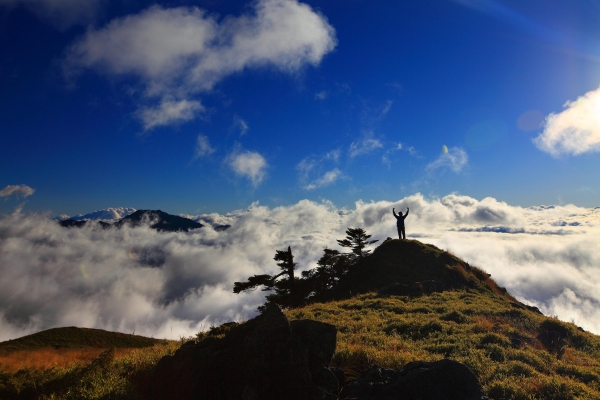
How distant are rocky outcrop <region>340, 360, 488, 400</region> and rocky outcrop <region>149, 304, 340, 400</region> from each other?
0.71 meters

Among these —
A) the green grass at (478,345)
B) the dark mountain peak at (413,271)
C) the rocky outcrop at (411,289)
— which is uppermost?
the dark mountain peak at (413,271)

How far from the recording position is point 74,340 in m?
26.9

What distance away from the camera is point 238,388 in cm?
630

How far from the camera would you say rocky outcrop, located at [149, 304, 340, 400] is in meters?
6.03

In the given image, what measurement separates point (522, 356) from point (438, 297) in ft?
42.0

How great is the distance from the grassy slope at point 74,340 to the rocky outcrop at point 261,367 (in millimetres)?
20320

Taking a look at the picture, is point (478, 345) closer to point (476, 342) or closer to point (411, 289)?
point (476, 342)

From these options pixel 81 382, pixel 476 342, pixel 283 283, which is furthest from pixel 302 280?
pixel 81 382

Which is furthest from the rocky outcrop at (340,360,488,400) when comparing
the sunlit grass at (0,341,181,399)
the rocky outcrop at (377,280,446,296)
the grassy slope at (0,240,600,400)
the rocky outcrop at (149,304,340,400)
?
the rocky outcrop at (377,280,446,296)

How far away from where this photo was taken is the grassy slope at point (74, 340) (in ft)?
80.0

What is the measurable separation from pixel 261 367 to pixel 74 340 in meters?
30.3

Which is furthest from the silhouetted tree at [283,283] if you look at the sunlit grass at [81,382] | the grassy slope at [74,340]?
the sunlit grass at [81,382]

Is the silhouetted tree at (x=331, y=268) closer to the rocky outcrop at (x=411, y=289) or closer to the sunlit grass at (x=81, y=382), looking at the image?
the rocky outcrop at (x=411, y=289)

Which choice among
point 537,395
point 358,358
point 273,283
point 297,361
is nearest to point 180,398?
point 297,361
